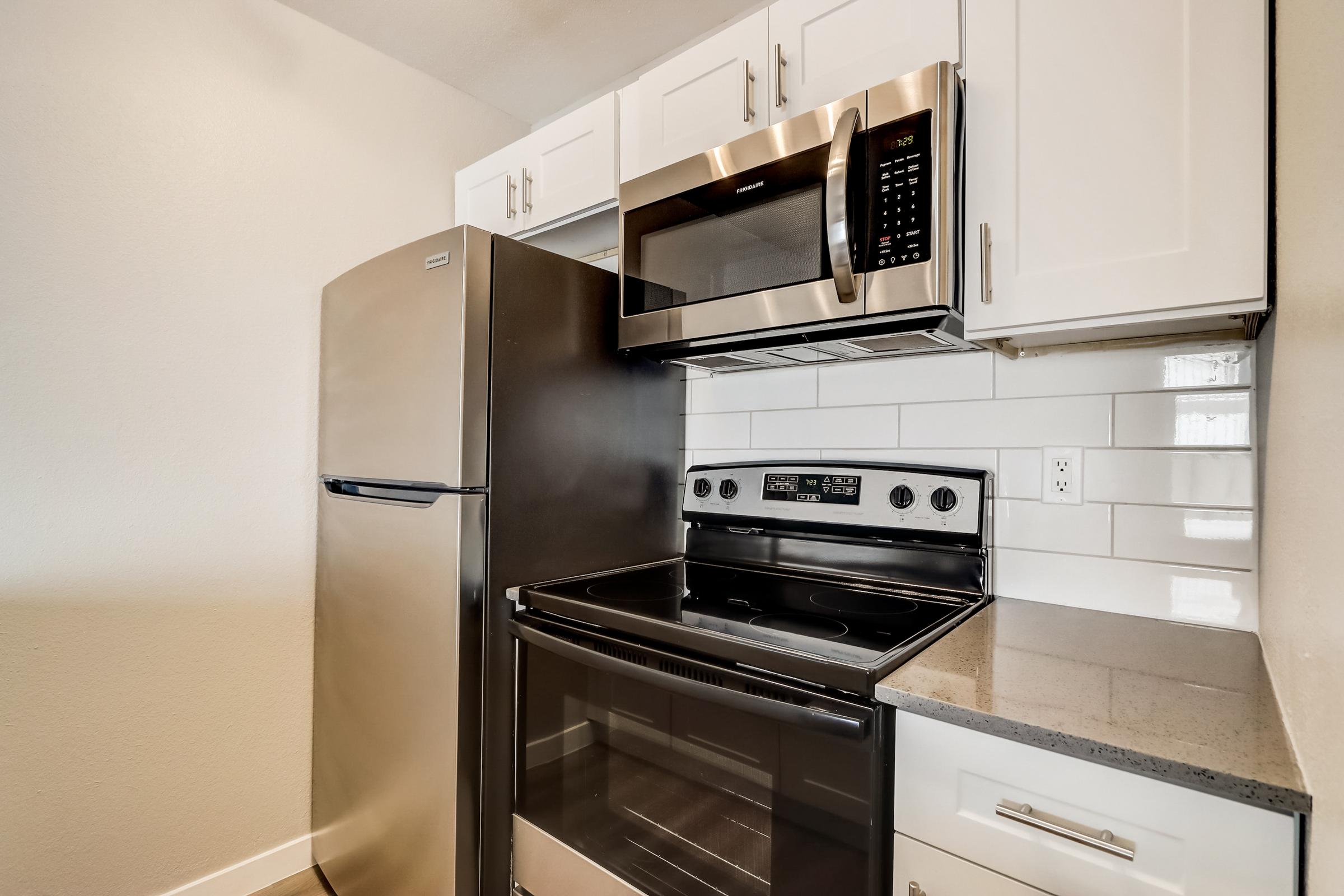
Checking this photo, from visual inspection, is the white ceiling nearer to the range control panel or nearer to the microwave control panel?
the microwave control panel

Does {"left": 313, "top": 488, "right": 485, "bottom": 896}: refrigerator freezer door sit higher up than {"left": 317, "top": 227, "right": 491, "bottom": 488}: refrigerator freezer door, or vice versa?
{"left": 317, "top": 227, "right": 491, "bottom": 488}: refrigerator freezer door

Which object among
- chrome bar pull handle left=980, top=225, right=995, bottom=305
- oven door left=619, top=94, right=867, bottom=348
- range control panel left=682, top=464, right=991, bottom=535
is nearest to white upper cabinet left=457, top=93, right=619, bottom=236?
oven door left=619, top=94, right=867, bottom=348

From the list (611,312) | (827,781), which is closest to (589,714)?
(827,781)

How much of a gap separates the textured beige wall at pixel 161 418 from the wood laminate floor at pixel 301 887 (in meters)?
0.12

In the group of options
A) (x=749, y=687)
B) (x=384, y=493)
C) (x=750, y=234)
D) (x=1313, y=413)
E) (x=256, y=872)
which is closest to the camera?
(x=1313, y=413)

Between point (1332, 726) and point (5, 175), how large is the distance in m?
2.42

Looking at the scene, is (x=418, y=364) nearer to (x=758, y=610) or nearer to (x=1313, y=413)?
(x=758, y=610)

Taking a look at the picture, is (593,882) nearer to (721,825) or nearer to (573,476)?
(721,825)

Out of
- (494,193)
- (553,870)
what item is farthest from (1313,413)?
(494,193)

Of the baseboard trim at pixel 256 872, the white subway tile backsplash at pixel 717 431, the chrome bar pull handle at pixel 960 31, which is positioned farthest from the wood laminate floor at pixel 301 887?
A: the chrome bar pull handle at pixel 960 31

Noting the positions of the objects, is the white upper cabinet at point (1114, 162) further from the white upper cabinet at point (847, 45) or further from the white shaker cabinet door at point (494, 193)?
the white shaker cabinet door at point (494, 193)

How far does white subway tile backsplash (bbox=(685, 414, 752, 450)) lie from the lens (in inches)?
68.7

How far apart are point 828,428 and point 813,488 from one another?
164 millimetres

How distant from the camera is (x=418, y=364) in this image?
4.58 feet
